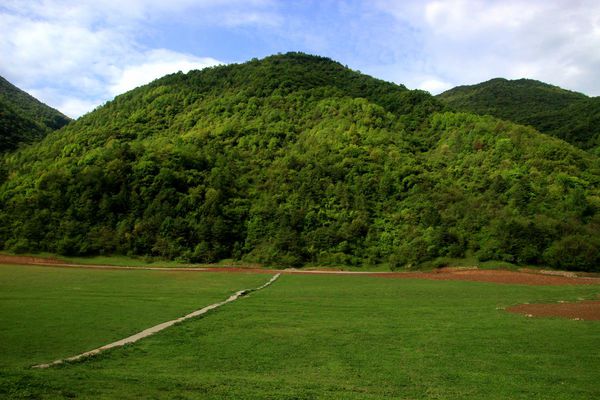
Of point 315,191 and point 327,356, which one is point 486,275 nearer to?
point 315,191

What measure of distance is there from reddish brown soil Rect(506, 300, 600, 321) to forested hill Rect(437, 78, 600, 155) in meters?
75.2

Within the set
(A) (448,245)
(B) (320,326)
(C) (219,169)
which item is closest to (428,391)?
(B) (320,326)

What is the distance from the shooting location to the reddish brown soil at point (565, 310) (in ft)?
70.3

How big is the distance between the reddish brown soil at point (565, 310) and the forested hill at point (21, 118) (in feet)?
337

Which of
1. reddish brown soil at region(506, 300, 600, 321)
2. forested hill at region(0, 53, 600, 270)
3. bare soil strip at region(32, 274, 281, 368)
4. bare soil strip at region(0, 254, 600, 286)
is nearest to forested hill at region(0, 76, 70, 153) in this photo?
forested hill at region(0, 53, 600, 270)

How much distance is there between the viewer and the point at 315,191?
73750 millimetres

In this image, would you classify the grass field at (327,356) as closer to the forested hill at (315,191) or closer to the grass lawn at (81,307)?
the grass lawn at (81,307)

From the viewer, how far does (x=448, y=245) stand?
57.5m

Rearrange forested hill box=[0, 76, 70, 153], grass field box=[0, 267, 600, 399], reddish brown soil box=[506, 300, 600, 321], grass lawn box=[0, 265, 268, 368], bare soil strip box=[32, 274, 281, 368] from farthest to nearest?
forested hill box=[0, 76, 70, 153] < reddish brown soil box=[506, 300, 600, 321] < grass lawn box=[0, 265, 268, 368] < bare soil strip box=[32, 274, 281, 368] < grass field box=[0, 267, 600, 399]

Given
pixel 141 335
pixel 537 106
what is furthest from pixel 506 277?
pixel 537 106

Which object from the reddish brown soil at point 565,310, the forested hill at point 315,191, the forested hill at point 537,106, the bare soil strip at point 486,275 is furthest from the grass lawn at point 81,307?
the forested hill at point 537,106

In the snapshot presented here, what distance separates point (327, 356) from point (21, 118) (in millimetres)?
125402

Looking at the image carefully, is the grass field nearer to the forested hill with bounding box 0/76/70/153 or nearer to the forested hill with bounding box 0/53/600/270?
the forested hill with bounding box 0/53/600/270

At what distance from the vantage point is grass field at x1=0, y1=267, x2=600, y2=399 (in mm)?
10172
